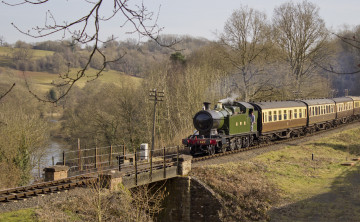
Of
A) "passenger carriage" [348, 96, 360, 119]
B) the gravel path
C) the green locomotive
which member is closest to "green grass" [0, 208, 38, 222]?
the gravel path

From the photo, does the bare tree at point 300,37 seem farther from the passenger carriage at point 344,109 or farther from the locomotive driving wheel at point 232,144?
the locomotive driving wheel at point 232,144

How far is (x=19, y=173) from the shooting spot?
1064 inches

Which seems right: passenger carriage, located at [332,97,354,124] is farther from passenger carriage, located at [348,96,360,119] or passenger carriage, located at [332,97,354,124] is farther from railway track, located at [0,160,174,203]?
railway track, located at [0,160,174,203]

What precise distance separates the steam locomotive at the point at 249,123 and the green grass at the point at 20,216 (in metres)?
12.2

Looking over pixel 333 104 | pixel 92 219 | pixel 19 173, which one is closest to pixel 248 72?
pixel 333 104

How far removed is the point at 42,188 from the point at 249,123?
14834 mm

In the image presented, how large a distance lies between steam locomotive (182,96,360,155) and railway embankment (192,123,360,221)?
136 centimetres

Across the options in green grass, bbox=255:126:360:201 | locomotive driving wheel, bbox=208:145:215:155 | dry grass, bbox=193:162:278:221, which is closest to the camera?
dry grass, bbox=193:162:278:221

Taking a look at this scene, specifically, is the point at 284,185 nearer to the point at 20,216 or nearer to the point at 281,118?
the point at 281,118

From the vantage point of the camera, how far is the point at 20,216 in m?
10.2

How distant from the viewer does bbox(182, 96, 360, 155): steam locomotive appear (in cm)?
2191

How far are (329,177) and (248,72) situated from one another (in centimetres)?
2113

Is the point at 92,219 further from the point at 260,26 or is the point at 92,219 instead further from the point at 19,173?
the point at 260,26

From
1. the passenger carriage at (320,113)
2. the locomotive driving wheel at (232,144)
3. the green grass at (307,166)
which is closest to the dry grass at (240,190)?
the green grass at (307,166)
